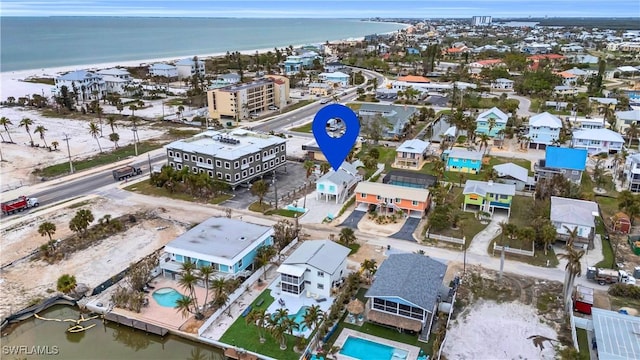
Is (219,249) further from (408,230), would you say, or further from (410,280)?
(408,230)

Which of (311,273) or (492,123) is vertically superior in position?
(492,123)

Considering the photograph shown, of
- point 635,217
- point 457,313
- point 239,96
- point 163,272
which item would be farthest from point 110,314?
point 239,96

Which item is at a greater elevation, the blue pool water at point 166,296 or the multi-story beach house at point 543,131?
the multi-story beach house at point 543,131

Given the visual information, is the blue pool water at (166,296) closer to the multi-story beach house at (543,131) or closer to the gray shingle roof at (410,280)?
the gray shingle roof at (410,280)

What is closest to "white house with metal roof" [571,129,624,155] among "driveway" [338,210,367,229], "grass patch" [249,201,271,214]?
"driveway" [338,210,367,229]

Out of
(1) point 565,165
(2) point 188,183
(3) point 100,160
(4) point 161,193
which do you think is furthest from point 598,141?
(3) point 100,160

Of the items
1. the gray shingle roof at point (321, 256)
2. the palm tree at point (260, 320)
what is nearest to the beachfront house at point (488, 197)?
the gray shingle roof at point (321, 256)
